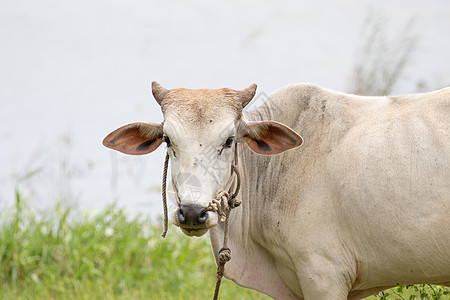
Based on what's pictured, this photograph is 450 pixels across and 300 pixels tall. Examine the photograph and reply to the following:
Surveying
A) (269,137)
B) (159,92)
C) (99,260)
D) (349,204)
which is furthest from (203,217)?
(99,260)

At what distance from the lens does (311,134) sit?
4758 millimetres

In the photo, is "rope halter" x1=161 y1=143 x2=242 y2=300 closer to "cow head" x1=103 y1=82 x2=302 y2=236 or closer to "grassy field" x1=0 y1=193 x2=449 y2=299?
"cow head" x1=103 y1=82 x2=302 y2=236

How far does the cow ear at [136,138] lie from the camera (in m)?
4.69

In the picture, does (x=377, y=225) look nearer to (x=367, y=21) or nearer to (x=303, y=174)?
(x=303, y=174)

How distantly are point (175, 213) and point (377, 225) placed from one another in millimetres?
1297

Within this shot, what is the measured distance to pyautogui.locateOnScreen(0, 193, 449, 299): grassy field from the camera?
8.20 metres

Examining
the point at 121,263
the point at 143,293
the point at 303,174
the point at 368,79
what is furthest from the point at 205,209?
the point at 121,263

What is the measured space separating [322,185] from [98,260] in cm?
523

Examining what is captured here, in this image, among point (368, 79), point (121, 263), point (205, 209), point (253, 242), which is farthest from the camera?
point (121, 263)

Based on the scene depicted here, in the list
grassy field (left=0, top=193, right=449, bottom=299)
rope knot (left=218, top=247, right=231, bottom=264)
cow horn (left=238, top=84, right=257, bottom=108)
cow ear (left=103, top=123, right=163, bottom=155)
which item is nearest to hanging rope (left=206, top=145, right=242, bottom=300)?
rope knot (left=218, top=247, right=231, bottom=264)

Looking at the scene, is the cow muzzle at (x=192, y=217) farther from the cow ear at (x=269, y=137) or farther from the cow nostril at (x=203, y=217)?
the cow ear at (x=269, y=137)

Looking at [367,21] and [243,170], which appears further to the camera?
[367,21]

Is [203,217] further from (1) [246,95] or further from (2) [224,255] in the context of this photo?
(1) [246,95]

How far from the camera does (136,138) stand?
4.80m
